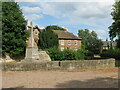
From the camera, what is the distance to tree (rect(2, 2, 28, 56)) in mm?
21156

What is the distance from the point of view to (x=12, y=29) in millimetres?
22047

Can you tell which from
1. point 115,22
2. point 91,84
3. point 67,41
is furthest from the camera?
point 67,41

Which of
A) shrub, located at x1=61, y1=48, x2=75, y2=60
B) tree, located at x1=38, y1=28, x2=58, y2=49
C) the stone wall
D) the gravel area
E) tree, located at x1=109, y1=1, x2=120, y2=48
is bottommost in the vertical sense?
the gravel area

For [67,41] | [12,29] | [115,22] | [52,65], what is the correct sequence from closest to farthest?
[52,65] → [12,29] → [115,22] → [67,41]

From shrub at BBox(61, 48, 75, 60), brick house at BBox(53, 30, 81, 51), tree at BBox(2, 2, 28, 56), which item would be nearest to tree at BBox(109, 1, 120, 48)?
brick house at BBox(53, 30, 81, 51)

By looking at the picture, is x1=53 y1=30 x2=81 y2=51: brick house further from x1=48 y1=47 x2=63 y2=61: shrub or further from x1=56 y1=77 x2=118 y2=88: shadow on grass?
x1=56 y1=77 x2=118 y2=88: shadow on grass

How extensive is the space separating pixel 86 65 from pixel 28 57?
25.7 ft

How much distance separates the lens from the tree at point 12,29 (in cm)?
2116

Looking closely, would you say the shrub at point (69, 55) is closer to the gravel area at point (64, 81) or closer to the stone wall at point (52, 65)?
the stone wall at point (52, 65)

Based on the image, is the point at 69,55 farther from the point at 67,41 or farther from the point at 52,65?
the point at 67,41

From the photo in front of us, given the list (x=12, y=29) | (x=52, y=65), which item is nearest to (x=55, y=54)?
(x=12, y=29)

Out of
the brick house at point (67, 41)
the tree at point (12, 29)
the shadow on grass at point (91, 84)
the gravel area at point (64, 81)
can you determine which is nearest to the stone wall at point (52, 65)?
the gravel area at point (64, 81)

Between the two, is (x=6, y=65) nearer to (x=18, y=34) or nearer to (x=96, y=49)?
(x=18, y=34)

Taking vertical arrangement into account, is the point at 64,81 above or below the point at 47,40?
below
